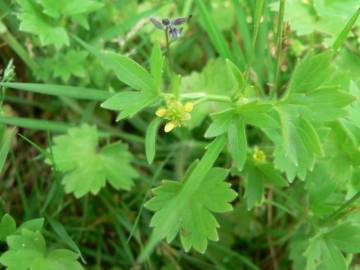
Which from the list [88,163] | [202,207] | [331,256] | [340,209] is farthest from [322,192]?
[88,163]

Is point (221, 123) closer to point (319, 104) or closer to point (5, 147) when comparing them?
point (319, 104)

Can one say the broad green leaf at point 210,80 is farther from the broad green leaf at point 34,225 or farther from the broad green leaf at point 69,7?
the broad green leaf at point 34,225

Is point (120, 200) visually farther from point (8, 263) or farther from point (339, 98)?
point (339, 98)

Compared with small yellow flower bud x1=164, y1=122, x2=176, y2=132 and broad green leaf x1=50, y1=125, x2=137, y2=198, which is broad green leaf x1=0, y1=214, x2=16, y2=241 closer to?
broad green leaf x1=50, y1=125, x2=137, y2=198

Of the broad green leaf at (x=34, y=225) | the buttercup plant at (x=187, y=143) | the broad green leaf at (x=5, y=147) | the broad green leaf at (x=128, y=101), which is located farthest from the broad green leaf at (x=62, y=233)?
the broad green leaf at (x=128, y=101)

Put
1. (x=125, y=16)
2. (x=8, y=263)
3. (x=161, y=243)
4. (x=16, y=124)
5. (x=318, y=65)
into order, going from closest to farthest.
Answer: (x=318, y=65)
(x=8, y=263)
(x=16, y=124)
(x=161, y=243)
(x=125, y=16)

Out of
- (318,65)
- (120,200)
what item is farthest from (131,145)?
(318,65)
